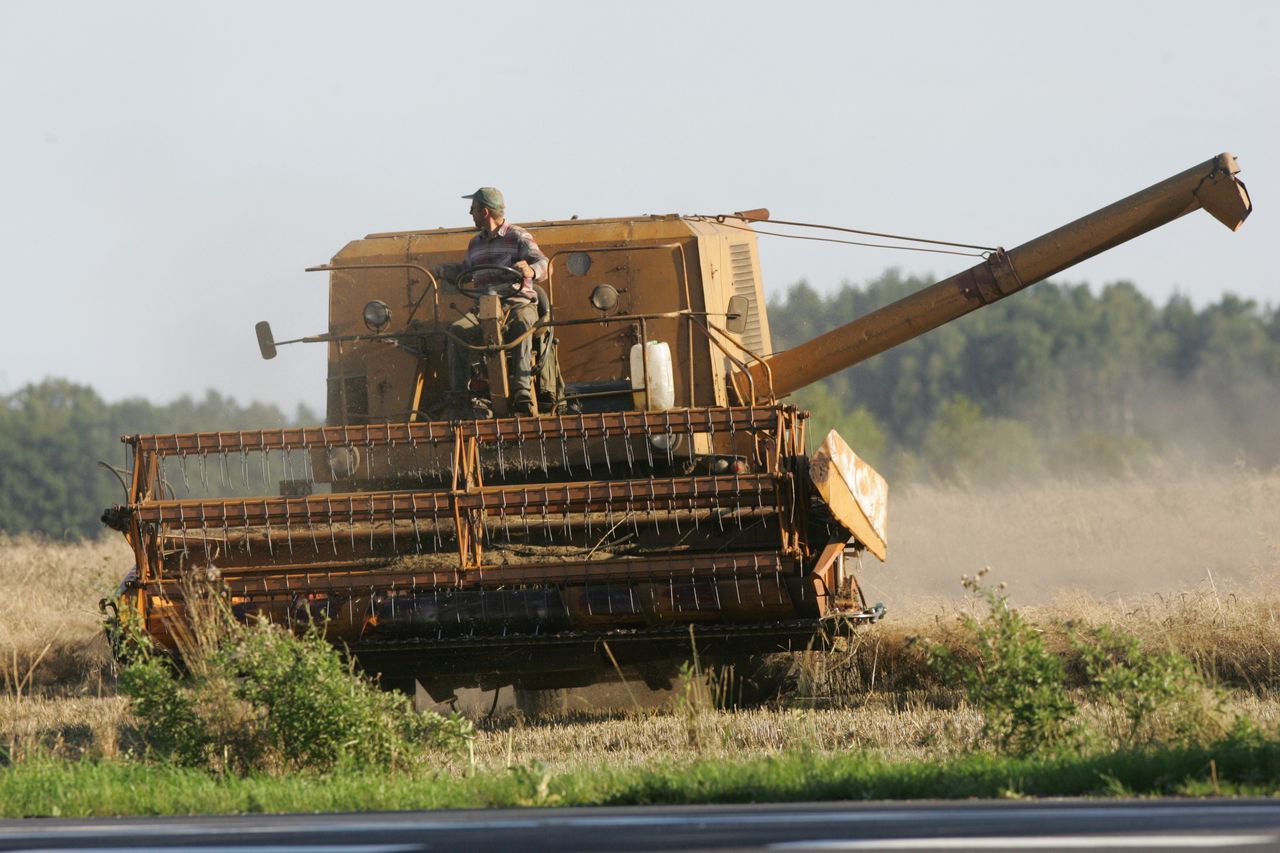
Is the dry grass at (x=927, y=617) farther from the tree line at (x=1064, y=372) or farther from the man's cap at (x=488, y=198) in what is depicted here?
the tree line at (x=1064, y=372)

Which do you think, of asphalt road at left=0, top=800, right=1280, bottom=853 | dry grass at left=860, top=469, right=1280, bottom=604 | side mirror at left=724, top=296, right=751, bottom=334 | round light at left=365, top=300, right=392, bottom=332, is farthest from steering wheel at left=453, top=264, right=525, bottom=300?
dry grass at left=860, top=469, right=1280, bottom=604

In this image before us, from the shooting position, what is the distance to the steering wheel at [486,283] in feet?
38.3

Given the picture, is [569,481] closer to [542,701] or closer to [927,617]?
[542,701]

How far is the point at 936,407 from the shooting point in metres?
75.9

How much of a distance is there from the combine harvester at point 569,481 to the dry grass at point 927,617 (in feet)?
1.91

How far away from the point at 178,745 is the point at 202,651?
2.02ft

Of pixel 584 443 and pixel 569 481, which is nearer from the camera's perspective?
pixel 584 443

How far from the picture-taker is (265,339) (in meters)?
12.1

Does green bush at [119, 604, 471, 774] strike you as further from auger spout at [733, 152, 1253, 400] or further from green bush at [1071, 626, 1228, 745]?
auger spout at [733, 152, 1253, 400]

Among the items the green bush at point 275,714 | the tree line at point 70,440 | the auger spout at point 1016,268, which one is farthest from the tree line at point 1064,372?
the green bush at point 275,714

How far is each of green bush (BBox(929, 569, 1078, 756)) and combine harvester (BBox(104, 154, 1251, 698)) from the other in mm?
1776

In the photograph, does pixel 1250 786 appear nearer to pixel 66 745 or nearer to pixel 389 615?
pixel 389 615

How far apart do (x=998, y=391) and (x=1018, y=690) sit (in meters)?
70.9

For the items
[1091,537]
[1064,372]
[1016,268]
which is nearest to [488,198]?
[1016,268]
